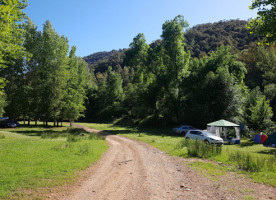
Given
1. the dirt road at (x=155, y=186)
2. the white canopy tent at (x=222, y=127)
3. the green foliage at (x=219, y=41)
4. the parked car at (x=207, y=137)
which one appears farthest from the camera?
the green foliage at (x=219, y=41)

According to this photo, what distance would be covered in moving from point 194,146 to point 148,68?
29.7 meters

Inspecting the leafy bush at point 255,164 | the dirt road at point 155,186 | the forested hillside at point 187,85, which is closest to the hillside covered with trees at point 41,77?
the forested hillside at point 187,85

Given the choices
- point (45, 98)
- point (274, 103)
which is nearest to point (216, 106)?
point (274, 103)

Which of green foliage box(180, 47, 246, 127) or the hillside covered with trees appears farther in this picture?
green foliage box(180, 47, 246, 127)

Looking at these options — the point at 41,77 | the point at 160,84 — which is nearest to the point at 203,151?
the point at 160,84

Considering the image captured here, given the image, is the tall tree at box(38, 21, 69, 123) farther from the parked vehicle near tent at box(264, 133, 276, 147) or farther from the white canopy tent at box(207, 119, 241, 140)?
the parked vehicle near tent at box(264, 133, 276, 147)

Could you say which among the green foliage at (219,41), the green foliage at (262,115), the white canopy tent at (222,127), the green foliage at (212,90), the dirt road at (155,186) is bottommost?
the dirt road at (155,186)

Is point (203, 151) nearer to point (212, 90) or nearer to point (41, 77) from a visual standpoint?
point (212, 90)

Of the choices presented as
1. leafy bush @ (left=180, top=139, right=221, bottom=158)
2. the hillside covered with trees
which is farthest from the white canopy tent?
the hillside covered with trees

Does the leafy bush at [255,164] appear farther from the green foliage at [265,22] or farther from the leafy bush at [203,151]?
the green foliage at [265,22]

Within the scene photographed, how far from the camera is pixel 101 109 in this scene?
72.7m

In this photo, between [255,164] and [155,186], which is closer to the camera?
[155,186]

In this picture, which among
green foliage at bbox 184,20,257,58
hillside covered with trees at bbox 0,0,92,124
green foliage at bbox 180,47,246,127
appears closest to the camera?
hillside covered with trees at bbox 0,0,92,124

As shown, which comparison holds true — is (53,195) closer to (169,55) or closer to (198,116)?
(198,116)
